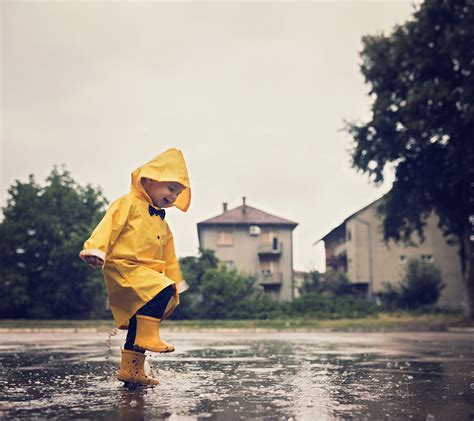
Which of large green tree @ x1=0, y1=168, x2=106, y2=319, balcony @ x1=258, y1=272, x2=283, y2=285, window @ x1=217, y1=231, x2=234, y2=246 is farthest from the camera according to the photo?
window @ x1=217, y1=231, x2=234, y2=246

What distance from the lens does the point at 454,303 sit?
51844 mm

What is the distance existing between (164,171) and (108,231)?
71 centimetres

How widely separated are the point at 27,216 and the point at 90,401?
3053cm

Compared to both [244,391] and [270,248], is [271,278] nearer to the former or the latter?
[270,248]

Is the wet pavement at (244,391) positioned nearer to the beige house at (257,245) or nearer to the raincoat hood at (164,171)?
the raincoat hood at (164,171)

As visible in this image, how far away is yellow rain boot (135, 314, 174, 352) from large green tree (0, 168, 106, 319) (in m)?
26.2

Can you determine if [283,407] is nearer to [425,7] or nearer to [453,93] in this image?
[453,93]

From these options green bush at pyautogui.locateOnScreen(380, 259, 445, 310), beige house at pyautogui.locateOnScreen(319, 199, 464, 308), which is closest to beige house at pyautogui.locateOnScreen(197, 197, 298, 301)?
beige house at pyautogui.locateOnScreen(319, 199, 464, 308)

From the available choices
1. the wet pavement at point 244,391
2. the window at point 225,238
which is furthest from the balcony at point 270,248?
the wet pavement at point 244,391

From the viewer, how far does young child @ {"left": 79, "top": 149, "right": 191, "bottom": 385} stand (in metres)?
4.75

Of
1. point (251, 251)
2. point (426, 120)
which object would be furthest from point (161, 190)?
point (251, 251)

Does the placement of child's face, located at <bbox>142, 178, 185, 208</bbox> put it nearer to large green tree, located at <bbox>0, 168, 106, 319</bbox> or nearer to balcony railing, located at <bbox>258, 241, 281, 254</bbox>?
large green tree, located at <bbox>0, 168, 106, 319</bbox>

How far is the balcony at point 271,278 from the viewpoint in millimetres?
57213

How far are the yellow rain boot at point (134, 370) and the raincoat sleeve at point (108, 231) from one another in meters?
0.80
